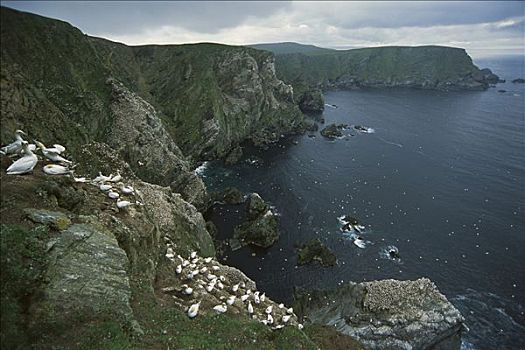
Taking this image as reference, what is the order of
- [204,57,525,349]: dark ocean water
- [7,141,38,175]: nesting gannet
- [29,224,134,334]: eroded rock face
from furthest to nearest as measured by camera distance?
[204,57,525,349]: dark ocean water, [7,141,38,175]: nesting gannet, [29,224,134,334]: eroded rock face

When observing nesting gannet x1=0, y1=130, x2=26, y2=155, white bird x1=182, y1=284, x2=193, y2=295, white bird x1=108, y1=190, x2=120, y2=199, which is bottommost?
white bird x1=182, y1=284, x2=193, y2=295

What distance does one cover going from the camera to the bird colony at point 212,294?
23.1m

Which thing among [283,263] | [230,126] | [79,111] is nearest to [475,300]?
[283,263]

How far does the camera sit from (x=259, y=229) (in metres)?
56.8

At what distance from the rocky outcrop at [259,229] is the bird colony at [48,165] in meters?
33.7

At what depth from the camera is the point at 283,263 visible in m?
52.5

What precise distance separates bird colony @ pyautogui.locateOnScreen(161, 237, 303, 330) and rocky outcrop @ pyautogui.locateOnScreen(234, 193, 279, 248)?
80.0 feet

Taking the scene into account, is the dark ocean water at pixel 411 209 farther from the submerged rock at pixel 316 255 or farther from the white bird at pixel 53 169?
the white bird at pixel 53 169

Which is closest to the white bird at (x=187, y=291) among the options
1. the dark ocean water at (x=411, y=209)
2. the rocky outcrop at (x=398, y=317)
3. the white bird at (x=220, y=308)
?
the white bird at (x=220, y=308)

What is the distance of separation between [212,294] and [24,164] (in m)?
14.3

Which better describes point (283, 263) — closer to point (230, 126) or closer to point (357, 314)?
point (357, 314)

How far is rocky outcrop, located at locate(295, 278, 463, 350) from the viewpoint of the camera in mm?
32750

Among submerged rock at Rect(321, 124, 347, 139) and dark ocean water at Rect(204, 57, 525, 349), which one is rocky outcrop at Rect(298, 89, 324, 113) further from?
submerged rock at Rect(321, 124, 347, 139)

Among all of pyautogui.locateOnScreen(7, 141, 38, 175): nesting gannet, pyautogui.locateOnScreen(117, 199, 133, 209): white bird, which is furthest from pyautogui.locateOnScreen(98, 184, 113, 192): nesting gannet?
pyautogui.locateOnScreen(7, 141, 38, 175): nesting gannet
